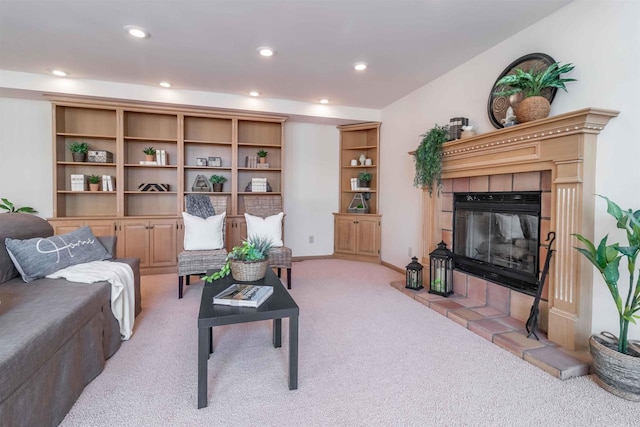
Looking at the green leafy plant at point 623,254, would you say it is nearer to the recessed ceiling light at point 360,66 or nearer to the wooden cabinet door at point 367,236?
the recessed ceiling light at point 360,66

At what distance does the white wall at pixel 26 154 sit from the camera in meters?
3.94

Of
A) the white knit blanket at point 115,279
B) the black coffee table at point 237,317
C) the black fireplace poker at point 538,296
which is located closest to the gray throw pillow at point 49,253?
the white knit blanket at point 115,279

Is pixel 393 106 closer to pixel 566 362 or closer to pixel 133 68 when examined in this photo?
pixel 133 68

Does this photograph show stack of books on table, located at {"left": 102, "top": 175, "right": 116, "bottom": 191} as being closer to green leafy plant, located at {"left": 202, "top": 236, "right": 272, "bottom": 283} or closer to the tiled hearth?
green leafy plant, located at {"left": 202, "top": 236, "right": 272, "bottom": 283}

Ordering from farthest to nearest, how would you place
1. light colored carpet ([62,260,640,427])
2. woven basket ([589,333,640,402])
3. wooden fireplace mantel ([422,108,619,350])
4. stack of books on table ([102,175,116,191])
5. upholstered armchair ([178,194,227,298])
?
1. stack of books on table ([102,175,116,191])
2. upholstered armchair ([178,194,227,298])
3. wooden fireplace mantel ([422,108,619,350])
4. woven basket ([589,333,640,402])
5. light colored carpet ([62,260,640,427])

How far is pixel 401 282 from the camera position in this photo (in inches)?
148

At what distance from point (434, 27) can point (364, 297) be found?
2.57 metres

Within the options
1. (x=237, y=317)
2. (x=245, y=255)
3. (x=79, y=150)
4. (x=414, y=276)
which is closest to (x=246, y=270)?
(x=245, y=255)

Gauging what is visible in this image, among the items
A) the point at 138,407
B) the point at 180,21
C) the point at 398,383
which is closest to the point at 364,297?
the point at 398,383

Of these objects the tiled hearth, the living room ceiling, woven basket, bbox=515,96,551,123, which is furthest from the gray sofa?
woven basket, bbox=515,96,551,123

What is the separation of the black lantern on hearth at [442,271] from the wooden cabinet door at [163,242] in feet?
10.7

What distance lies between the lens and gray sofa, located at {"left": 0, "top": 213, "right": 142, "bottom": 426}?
1.18 m

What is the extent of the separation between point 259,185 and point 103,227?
2.05 metres

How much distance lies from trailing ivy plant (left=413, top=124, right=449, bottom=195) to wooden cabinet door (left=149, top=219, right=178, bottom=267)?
3.19 m
